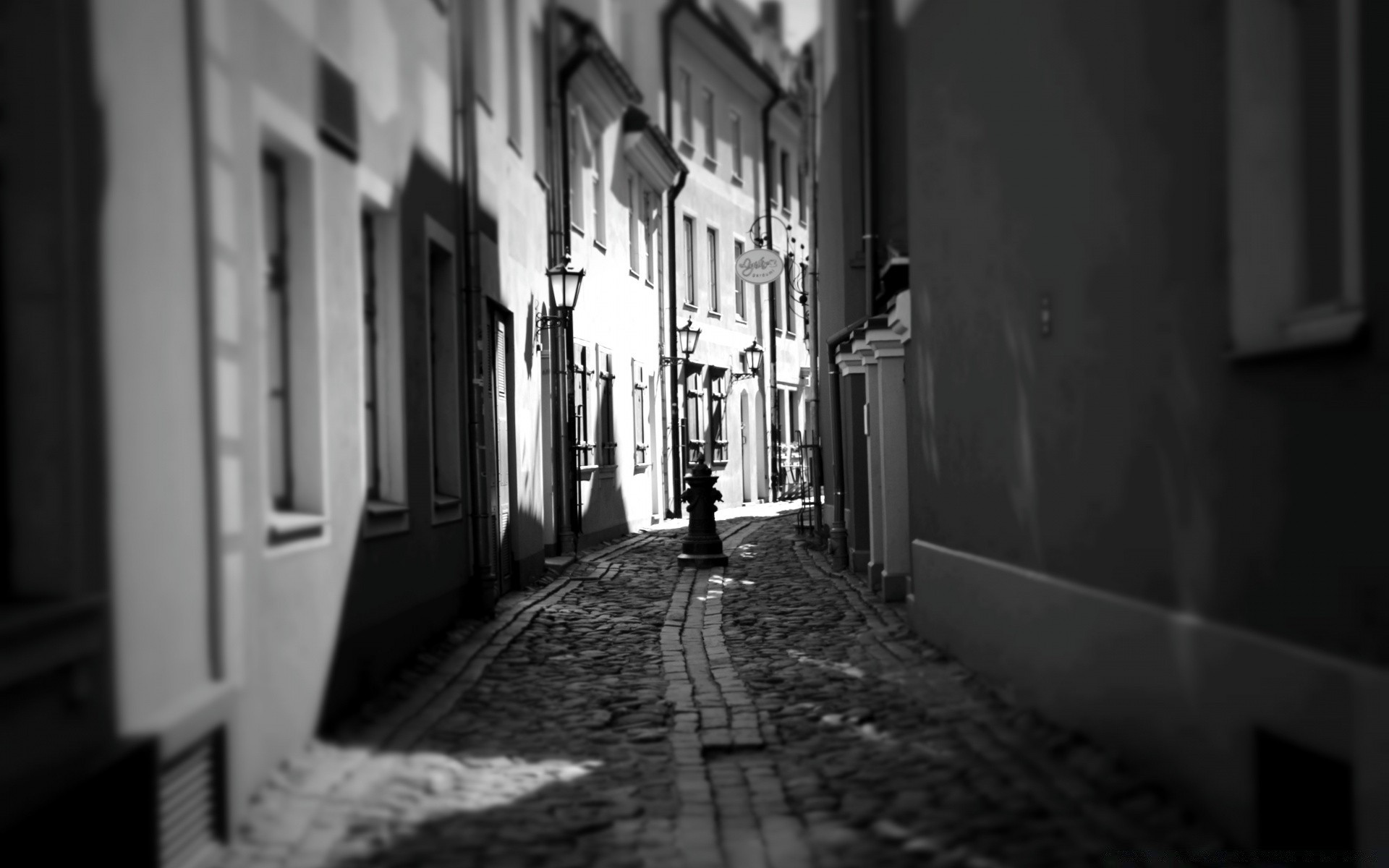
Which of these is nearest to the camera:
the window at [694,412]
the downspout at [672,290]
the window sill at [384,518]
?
the window sill at [384,518]

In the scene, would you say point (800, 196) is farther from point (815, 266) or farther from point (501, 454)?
point (501, 454)

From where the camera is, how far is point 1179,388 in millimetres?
5609

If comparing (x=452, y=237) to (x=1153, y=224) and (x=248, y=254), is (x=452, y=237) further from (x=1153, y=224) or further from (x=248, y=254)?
(x=1153, y=224)

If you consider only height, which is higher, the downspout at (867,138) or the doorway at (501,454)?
the downspout at (867,138)

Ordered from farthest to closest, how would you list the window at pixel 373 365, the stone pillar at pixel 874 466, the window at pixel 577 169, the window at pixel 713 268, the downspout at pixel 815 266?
the window at pixel 713 268 < the downspout at pixel 815 266 < the window at pixel 577 169 < the stone pillar at pixel 874 466 < the window at pixel 373 365

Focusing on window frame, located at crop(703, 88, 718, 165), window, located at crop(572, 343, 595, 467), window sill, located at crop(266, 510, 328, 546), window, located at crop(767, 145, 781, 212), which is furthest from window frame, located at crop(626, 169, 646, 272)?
window sill, located at crop(266, 510, 328, 546)

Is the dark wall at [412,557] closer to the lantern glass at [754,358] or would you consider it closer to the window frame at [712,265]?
the window frame at [712,265]

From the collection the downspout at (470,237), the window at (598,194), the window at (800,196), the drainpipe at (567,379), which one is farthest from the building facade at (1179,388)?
the window at (800,196)

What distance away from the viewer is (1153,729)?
582cm

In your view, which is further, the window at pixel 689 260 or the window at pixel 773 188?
the window at pixel 773 188

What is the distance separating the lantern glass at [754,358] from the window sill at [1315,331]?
2860 centimetres

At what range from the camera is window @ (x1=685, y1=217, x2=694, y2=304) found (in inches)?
1204

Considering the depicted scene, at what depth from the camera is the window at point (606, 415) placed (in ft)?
70.6

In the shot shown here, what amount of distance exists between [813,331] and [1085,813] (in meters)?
17.1
